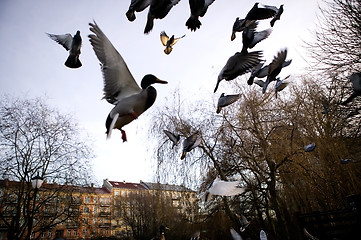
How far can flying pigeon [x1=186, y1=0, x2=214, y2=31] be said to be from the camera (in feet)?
5.93

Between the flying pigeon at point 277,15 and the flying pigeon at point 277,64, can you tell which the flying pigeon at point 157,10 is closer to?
the flying pigeon at point 277,15

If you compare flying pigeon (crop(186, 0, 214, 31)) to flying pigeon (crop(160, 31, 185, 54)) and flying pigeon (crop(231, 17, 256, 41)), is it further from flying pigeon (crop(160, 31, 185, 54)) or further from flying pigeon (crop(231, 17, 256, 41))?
flying pigeon (crop(160, 31, 185, 54))

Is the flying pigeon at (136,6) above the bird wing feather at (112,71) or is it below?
above

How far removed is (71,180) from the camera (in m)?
12.3

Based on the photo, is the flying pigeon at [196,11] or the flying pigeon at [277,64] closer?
the flying pigeon at [196,11]

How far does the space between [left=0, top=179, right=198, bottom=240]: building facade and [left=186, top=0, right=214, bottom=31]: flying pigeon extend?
652 cm

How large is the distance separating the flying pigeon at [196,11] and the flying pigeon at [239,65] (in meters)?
0.75

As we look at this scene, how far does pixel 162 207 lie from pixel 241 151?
12.7 ft

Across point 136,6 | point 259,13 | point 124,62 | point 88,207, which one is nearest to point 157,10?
point 136,6

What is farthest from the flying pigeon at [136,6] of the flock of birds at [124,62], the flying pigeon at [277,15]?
the flying pigeon at [277,15]

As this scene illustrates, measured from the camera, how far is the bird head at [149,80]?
195 centimetres

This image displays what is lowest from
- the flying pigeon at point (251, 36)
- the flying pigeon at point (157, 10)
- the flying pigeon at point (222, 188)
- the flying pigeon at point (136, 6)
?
the flying pigeon at point (222, 188)

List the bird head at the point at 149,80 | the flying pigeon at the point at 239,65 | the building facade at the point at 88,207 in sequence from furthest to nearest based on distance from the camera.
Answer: the building facade at the point at 88,207 → the flying pigeon at the point at 239,65 → the bird head at the point at 149,80

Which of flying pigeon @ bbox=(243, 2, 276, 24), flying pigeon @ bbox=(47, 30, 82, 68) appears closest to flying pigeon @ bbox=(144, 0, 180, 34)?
flying pigeon @ bbox=(47, 30, 82, 68)
